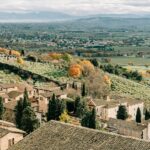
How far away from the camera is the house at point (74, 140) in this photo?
86.7 feet

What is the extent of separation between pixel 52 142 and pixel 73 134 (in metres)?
1.30

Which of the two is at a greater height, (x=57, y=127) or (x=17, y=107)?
(x=57, y=127)

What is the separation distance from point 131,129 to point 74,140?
28.3 m

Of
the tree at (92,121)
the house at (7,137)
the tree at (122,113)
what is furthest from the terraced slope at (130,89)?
the house at (7,137)

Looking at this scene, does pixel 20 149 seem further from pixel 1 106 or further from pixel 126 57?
pixel 126 57

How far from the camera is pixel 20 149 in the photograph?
29.0 meters

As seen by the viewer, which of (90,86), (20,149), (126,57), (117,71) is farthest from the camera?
(126,57)

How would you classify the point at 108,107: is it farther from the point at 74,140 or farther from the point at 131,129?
the point at 74,140

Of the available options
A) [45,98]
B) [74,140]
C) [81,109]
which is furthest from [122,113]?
[74,140]

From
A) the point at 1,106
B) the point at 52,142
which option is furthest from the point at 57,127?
the point at 1,106

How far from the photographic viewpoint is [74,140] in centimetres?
2798

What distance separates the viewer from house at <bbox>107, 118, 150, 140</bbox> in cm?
5516

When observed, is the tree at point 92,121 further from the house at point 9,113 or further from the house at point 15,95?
the house at point 15,95

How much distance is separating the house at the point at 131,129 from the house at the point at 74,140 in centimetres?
2582
